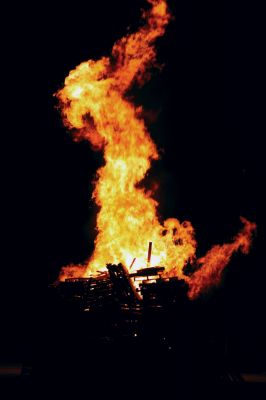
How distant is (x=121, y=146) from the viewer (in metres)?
16.7

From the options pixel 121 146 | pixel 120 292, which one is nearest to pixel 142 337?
pixel 120 292

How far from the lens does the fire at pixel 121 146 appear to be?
51.7 feet

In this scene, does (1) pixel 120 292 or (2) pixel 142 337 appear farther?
(1) pixel 120 292

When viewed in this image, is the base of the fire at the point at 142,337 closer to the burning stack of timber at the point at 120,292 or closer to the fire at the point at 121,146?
the burning stack of timber at the point at 120,292

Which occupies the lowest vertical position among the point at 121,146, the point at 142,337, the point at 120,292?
the point at 142,337

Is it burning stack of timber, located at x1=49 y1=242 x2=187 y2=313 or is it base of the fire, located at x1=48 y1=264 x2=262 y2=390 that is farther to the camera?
burning stack of timber, located at x1=49 y1=242 x2=187 y2=313

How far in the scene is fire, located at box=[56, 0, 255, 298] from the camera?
15.8 m

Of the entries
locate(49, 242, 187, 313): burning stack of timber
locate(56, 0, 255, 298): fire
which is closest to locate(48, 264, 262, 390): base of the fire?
locate(49, 242, 187, 313): burning stack of timber

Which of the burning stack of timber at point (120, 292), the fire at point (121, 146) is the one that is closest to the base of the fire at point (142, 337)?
the burning stack of timber at point (120, 292)

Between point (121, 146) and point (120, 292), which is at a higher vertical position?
point (121, 146)

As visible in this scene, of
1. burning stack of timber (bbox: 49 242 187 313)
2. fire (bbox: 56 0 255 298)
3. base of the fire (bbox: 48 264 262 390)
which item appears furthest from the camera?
fire (bbox: 56 0 255 298)

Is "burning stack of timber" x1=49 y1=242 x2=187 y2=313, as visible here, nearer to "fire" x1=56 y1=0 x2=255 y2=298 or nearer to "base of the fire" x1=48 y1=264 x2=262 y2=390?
"base of the fire" x1=48 y1=264 x2=262 y2=390

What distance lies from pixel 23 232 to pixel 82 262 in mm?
4590

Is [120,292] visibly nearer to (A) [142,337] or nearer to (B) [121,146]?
(A) [142,337]
